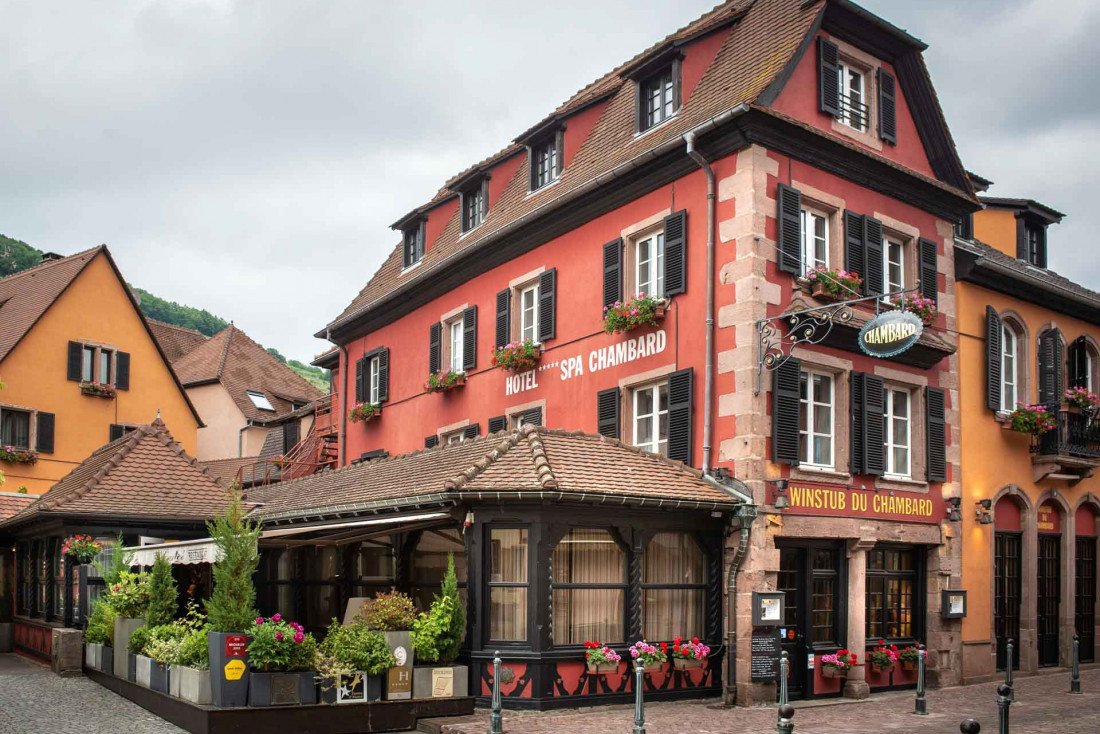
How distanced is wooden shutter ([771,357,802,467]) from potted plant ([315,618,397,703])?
642 cm

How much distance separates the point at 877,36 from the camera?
19.7 metres

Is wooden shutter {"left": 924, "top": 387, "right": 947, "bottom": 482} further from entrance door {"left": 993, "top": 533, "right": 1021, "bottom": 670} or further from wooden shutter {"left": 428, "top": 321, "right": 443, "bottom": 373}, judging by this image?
wooden shutter {"left": 428, "top": 321, "right": 443, "bottom": 373}

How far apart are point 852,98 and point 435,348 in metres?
11.0

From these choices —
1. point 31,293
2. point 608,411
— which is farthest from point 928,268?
point 31,293

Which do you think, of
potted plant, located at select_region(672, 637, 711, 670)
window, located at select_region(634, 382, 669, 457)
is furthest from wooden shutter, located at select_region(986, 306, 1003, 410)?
potted plant, located at select_region(672, 637, 711, 670)

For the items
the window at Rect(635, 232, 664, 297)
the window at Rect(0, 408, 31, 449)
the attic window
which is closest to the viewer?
the window at Rect(635, 232, 664, 297)

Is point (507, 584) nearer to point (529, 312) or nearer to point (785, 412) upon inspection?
point (785, 412)

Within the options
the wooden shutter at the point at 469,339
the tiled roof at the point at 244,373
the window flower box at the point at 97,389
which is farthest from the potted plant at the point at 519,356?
the tiled roof at the point at 244,373

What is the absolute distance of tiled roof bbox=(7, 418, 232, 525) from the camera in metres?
21.6

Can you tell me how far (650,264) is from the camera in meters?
19.7

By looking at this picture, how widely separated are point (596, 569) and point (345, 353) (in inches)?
657

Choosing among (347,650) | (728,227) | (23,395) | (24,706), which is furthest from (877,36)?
(23,395)

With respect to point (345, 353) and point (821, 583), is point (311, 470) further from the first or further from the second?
point (821, 583)

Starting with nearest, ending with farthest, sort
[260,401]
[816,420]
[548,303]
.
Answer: [816,420]
[548,303]
[260,401]
